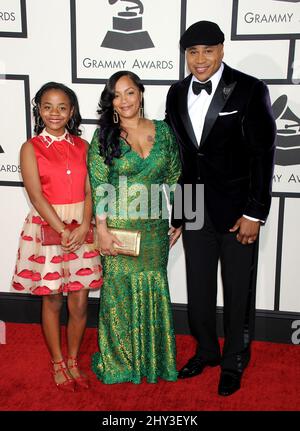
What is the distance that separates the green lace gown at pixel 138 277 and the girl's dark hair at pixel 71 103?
A: 0.73ft

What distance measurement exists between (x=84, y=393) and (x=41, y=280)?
0.64 m

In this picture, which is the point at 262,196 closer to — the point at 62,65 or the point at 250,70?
the point at 250,70

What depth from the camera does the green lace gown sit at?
246 cm

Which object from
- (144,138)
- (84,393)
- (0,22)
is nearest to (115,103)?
(144,138)

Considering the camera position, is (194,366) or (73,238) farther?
(194,366)

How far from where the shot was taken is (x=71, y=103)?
8.34 ft

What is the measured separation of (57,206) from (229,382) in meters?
1.29

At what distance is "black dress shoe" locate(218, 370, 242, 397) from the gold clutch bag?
33.0 inches

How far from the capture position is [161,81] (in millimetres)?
3102

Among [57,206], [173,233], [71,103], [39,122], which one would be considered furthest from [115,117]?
[173,233]

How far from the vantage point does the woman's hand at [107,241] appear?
2525 millimetres

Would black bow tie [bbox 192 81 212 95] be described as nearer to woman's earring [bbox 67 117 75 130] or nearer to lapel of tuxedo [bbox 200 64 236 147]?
lapel of tuxedo [bbox 200 64 236 147]

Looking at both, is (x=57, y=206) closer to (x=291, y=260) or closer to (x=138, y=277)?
(x=138, y=277)

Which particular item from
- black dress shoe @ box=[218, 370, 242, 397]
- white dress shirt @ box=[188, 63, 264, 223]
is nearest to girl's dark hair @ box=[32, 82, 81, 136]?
white dress shirt @ box=[188, 63, 264, 223]
